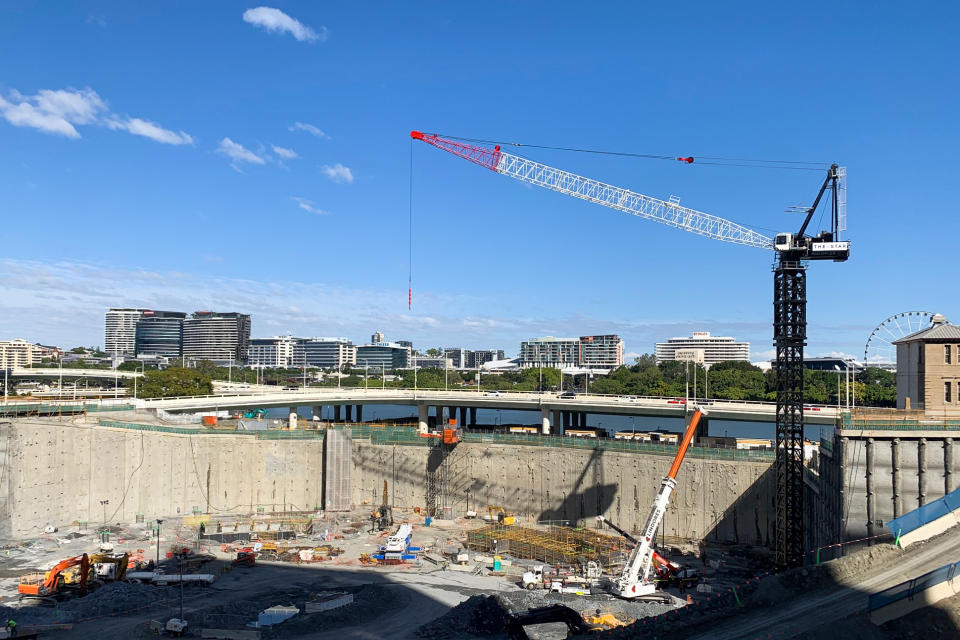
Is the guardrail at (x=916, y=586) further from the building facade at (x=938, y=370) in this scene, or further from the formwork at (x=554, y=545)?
the formwork at (x=554, y=545)

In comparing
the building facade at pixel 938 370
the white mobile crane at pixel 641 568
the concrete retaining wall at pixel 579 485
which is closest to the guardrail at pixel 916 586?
the white mobile crane at pixel 641 568

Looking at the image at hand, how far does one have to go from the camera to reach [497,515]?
62688 millimetres

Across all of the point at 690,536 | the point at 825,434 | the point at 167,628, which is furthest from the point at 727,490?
the point at 167,628

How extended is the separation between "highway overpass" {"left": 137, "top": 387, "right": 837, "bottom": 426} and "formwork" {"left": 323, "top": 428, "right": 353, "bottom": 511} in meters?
22.4

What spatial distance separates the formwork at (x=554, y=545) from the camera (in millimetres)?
48406

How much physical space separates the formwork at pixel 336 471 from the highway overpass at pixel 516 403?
2238 centimetres

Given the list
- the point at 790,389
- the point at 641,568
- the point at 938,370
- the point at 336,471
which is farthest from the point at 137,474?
the point at 938,370

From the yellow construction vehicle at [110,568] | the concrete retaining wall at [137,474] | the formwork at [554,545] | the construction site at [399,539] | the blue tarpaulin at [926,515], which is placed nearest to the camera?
the blue tarpaulin at [926,515]

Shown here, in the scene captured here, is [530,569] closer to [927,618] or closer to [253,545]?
[253,545]

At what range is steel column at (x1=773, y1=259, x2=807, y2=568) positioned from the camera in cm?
4522

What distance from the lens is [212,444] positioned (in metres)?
64.8

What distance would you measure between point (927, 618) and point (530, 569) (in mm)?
27885

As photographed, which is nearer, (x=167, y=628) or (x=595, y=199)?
(x=167, y=628)

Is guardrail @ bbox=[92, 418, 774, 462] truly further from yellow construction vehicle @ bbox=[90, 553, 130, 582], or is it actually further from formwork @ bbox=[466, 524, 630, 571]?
yellow construction vehicle @ bbox=[90, 553, 130, 582]
